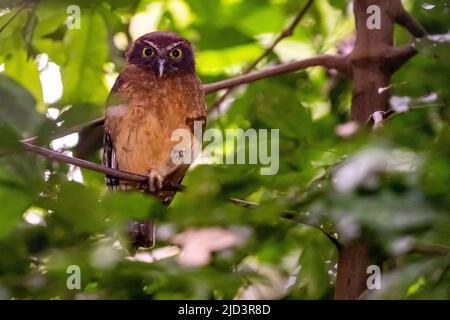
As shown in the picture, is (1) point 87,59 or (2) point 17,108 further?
(1) point 87,59

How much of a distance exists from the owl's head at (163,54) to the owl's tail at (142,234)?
729 mm

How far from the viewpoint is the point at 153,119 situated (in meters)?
2.77

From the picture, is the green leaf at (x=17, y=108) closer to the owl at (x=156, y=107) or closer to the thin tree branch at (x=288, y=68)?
the thin tree branch at (x=288, y=68)

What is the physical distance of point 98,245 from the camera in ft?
5.31

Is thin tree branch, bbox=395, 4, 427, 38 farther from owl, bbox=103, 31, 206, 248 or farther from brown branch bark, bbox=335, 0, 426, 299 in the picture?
owl, bbox=103, 31, 206, 248

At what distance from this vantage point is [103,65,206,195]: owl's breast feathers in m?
2.69

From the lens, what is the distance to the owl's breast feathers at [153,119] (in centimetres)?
269

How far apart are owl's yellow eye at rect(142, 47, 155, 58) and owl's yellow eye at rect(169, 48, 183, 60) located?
2.5 inches

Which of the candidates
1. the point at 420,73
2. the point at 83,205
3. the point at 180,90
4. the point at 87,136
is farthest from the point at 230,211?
the point at 180,90

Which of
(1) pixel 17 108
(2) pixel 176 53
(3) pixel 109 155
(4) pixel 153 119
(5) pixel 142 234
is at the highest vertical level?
(2) pixel 176 53

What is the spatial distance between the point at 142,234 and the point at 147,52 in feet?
3.15

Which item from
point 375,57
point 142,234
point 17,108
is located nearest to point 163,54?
point 375,57

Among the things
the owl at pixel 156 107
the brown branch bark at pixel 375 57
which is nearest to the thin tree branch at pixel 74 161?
the brown branch bark at pixel 375 57

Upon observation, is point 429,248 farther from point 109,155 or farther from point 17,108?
point 109,155
